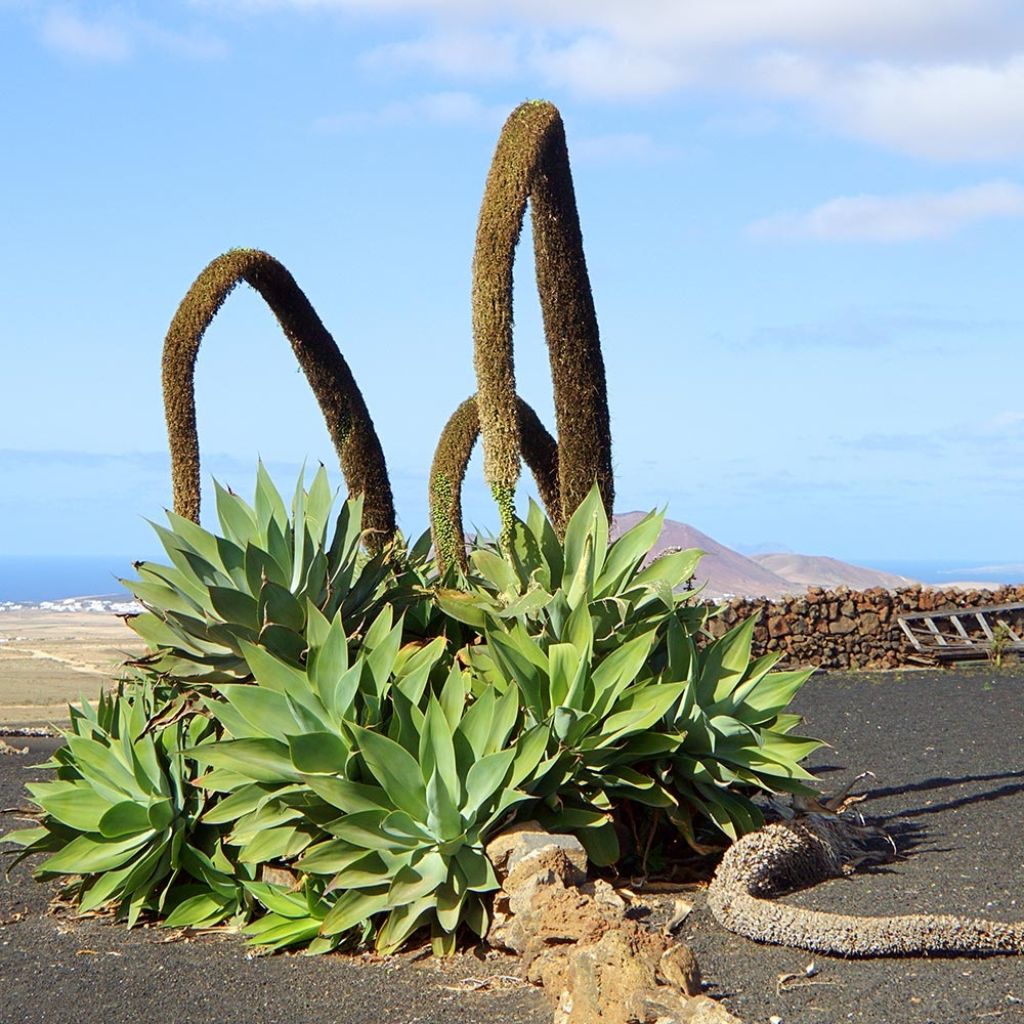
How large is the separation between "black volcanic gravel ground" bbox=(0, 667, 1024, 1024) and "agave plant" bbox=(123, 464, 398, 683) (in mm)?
1194

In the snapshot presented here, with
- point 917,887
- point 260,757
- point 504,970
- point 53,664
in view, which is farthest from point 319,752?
point 53,664

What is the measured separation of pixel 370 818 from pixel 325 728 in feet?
1.47

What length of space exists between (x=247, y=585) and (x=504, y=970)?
6.44ft

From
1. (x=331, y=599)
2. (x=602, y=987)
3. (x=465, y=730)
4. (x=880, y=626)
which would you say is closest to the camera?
(x=602, y=987)

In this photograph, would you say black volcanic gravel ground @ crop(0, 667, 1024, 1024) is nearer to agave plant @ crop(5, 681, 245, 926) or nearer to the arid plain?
agave plant @ crop(5, 681, 245, 926)

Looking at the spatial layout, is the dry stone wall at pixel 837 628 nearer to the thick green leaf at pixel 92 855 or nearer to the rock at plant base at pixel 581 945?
the thick green leaf at pixel 92 855

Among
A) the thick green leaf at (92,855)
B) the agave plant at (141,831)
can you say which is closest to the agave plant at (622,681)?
the agave plant at (141,831)

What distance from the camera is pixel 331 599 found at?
5562mm

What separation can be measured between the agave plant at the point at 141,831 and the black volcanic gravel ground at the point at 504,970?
0.20 m

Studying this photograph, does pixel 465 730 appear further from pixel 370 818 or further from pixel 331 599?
pixel 331 599

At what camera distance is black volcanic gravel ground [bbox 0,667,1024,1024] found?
155 inches

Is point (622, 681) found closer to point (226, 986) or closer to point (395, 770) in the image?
point (395, 770)

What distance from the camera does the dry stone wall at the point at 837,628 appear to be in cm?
1694

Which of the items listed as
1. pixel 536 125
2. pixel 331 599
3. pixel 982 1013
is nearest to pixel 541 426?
pixel 536 125
